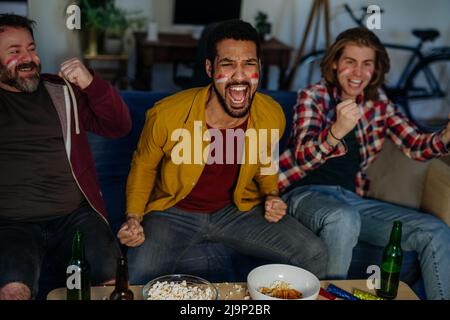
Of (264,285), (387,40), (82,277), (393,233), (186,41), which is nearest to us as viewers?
(82,277)

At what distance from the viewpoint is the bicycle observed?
14.2 ft

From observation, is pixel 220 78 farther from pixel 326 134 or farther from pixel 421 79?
pixel 421 79

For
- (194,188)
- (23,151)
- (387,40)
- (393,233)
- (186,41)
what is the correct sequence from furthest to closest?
(387,40)
(186,41)
(194,188)
(23,151)
(393,233)

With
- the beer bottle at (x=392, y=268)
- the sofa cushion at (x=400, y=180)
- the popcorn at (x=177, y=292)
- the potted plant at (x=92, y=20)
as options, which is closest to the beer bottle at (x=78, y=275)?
the popcorn at (x=177, y=292)

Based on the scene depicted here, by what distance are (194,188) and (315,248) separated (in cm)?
41

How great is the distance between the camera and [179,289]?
4.70 feet

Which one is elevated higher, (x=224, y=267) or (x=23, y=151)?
(x=23, y=151)

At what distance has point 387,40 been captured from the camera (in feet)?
15.3

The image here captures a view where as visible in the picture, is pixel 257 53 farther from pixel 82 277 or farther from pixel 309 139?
pixel 82 277

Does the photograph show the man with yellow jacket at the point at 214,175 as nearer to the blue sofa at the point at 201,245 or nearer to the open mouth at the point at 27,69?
the blue sofa at the point at 201,245

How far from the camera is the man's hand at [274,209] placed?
182cm

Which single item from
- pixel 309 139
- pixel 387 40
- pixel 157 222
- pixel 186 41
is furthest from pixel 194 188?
pixel 387 40

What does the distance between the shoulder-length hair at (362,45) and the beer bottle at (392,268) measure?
63 centimetres

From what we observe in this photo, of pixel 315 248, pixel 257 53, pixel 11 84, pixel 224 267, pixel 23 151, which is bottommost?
pixel 224 267
